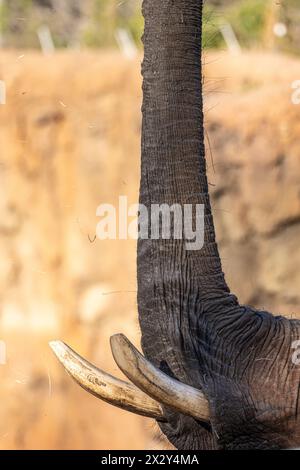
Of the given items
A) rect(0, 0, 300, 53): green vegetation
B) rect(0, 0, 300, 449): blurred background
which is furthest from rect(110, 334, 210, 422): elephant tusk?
rect(0, 0, 300, 53): green vegetation

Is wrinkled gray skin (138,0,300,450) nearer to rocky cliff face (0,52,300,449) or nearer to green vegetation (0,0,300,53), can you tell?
rocky cliff face (0,52,300,449)

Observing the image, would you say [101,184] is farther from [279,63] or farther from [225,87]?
[279,63]

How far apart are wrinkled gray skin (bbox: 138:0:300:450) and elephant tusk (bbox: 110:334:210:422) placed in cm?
4

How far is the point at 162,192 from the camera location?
6.03 feet

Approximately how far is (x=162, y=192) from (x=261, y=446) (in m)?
0.48

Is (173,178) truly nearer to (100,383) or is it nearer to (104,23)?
(100,383)

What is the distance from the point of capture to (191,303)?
1874 mm

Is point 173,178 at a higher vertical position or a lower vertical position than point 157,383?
higher

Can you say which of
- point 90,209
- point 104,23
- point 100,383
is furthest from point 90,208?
point 100,383

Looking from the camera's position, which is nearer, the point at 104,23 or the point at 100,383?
the point at 100,383

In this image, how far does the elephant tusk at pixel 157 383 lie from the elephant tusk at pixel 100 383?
0.22ft

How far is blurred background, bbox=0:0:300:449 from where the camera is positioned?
5309 millimetres

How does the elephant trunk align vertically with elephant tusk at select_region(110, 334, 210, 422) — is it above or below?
above

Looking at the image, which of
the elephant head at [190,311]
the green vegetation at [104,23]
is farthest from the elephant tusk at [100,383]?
the green vegetation at [104,23]
